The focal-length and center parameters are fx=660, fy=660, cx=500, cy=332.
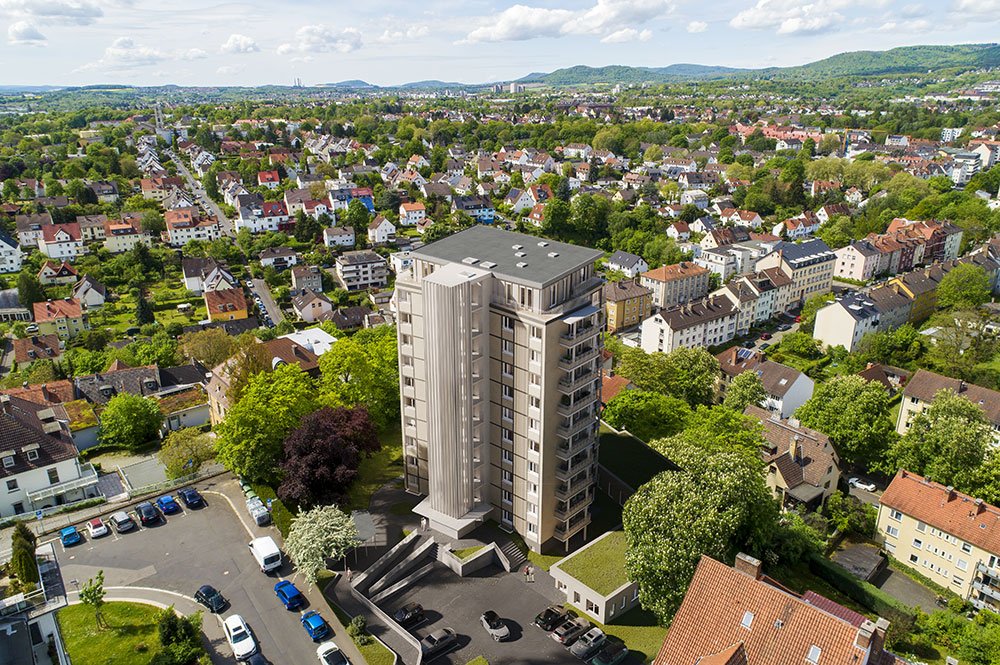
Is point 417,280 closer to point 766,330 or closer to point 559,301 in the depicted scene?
point 559,301

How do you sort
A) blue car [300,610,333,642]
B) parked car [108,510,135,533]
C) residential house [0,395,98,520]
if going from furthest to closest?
residential house [0,395,98,520], parked car [108,510,135,533], blue car [300,610,333,642]

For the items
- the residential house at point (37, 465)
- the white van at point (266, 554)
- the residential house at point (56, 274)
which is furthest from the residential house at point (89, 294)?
the white van at point (266, 554)

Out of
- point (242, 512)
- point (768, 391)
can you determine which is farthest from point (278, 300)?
point (768, 391)

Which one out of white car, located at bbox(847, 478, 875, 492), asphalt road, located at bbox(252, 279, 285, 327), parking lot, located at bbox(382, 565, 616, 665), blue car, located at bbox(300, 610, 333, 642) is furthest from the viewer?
asphalt road, located at bbox(252, 279, 285, 327)

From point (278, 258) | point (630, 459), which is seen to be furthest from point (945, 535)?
point (278, 258)

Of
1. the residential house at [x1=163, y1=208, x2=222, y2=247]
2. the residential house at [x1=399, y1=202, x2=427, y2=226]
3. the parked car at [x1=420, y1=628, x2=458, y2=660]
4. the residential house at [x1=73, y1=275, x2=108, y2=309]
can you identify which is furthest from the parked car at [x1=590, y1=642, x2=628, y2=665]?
the residential house at [x1=163, y1=208, x2=222, y2=247]

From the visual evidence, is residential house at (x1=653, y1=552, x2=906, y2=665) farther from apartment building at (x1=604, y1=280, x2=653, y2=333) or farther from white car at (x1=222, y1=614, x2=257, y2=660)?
apartment building at (x1=604, y1=280, x2=653, y2=333)

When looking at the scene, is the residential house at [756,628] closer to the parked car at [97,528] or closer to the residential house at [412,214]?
the parked car at [97,528]
